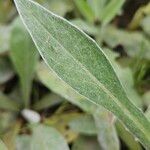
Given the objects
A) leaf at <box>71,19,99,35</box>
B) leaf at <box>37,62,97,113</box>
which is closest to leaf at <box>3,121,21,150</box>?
leaf at <box>37,62,97,113</box>

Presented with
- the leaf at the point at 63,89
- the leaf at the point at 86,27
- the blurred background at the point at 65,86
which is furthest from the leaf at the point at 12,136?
the leaf at the point at 86,27

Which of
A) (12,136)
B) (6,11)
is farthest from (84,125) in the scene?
(6,11)

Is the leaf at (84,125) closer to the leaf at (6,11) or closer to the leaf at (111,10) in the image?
the leaf at (111,10)

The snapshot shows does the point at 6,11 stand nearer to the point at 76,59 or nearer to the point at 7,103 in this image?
the point at 7,103

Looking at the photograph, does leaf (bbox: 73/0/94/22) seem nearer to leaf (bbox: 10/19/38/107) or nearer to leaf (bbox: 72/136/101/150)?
leaf (bbox: 10/19/38/107)

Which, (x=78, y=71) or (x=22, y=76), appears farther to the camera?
(x=22, y=76)

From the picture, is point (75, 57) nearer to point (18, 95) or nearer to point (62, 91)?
point (62, 91)

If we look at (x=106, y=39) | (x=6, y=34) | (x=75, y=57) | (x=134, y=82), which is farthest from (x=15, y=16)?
(x=75, y=57)
